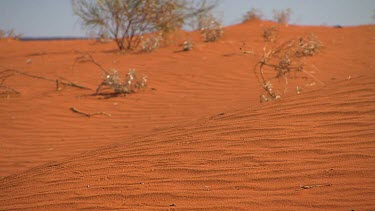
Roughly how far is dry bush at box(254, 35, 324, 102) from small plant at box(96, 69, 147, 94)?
209 cm

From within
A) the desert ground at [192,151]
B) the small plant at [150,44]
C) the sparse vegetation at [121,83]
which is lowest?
the desert ground at [192,151]

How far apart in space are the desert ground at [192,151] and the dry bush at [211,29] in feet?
19.5

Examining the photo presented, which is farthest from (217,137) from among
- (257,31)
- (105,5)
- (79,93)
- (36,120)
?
(257,31)

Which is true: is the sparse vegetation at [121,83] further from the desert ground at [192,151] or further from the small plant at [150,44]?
the small plant at [150,44]

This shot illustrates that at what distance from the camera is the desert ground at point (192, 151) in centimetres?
276

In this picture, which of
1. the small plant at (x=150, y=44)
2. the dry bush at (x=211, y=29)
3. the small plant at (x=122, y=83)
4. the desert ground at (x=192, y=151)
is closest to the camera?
the desert ground at (x=192, y=151)

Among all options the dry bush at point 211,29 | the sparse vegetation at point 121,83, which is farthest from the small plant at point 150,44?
the sparse vegetation at point 121,83

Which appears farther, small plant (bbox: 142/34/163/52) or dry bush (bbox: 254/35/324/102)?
small plant (bbox: 142/34/163/52)

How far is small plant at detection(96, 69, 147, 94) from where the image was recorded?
26.5 ft

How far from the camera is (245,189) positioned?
9.29 feet

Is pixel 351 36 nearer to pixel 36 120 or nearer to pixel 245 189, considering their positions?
pixel 36 120

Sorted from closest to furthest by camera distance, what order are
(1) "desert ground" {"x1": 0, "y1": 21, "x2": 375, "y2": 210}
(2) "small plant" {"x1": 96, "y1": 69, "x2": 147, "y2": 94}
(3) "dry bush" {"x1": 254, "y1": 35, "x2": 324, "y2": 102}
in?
(1) "desert ground" {"x1": 0, "y1": 21, "x2": 375, "y2": 210} < (3) "dry bush" {"x1": 254, "y1": 35, "x2": 324, "y2": 102} < (2) "small plant" {"x1": 96, "y1": 69, "x2": 147, "y2": 94}

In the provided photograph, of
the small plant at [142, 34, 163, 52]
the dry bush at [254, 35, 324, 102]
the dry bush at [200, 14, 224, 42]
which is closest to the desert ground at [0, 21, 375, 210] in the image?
the dry bush at [254, 35, 324, 102]

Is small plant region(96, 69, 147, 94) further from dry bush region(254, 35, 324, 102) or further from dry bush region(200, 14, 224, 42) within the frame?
dry bush region(200, 14, 224, 42)
